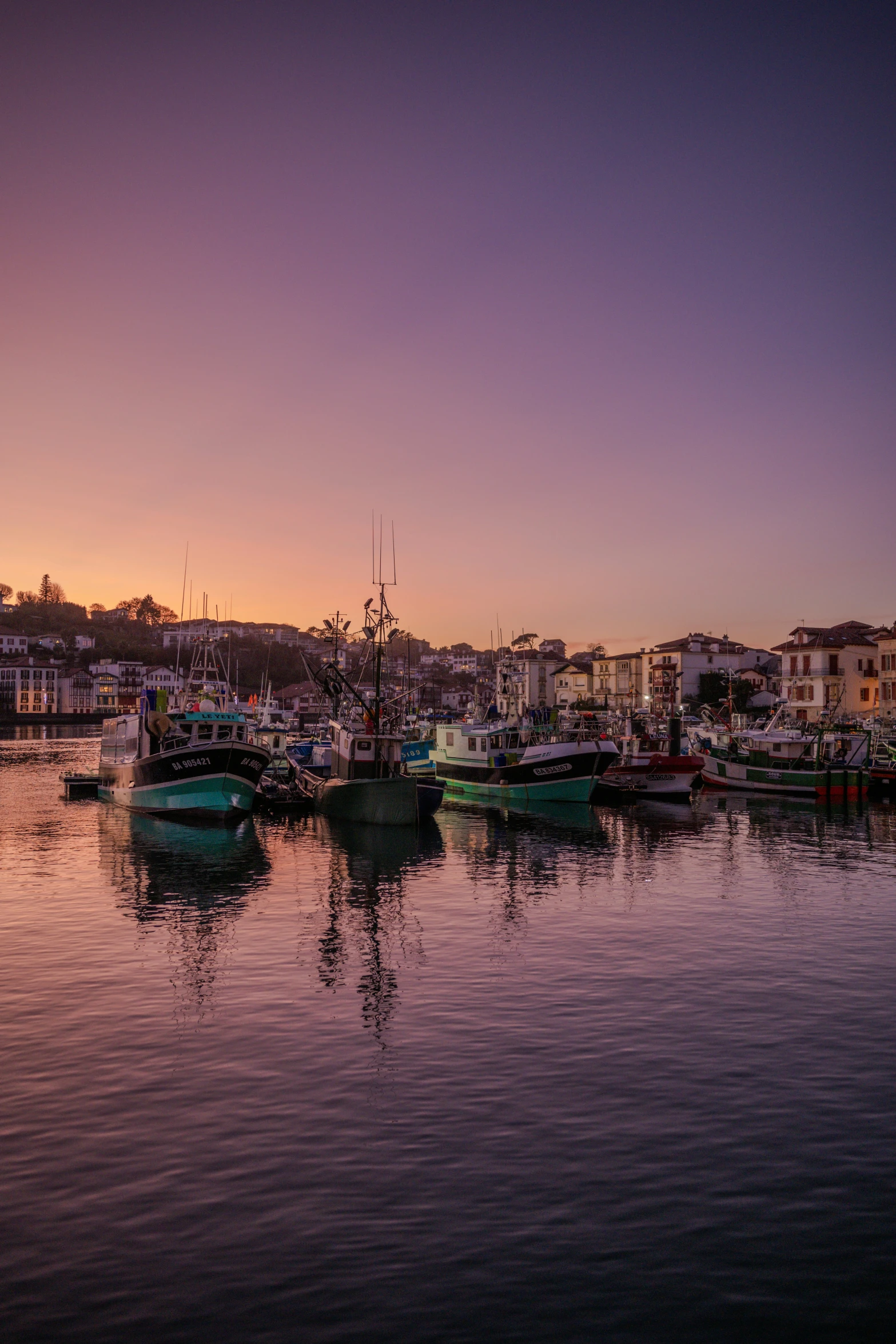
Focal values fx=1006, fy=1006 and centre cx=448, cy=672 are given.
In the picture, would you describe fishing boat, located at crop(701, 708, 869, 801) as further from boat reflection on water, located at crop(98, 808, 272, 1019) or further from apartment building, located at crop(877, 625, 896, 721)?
boat reflection on water, located at crop(98, 808, 272, 1019)

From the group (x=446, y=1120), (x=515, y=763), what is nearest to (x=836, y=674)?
(x=515, y=763)

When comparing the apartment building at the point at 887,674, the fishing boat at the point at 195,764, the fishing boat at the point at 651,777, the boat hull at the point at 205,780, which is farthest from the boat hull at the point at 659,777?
the apartment building at the point at 887,674

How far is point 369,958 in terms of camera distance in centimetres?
2194

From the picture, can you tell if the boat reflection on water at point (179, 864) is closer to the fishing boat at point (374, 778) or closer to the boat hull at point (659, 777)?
the fishing boat at point (374, 778)

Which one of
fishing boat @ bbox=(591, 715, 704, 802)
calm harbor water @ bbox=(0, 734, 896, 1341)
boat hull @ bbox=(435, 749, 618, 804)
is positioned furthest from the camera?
fishing boat @ bbox=(591, 715, 704, 802)

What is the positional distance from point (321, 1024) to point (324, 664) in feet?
138

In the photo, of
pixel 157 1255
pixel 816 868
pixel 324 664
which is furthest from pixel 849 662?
pixel 157 1255

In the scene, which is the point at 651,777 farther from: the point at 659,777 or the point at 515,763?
the point at 515,763

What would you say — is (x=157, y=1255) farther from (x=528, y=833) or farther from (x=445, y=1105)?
(x=528, y=833)

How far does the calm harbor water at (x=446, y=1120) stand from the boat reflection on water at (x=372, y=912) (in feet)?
0.55

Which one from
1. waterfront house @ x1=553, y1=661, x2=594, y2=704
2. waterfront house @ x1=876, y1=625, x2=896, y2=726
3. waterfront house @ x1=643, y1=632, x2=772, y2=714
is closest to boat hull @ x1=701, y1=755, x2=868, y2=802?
waterfront house @ x1=876, y1=625, x2=896, y2=726

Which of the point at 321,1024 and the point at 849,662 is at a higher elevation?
the point at 849,662

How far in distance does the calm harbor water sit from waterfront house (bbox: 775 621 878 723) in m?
85.8

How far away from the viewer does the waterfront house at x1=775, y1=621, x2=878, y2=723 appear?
108438 millimetres
